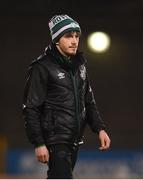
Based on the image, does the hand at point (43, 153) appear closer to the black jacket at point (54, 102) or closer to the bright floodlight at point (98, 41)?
the black jacket at point (54, 102)

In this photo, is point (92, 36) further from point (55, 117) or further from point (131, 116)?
point (55, 117)

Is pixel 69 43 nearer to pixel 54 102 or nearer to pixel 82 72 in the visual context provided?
pixel 82 72

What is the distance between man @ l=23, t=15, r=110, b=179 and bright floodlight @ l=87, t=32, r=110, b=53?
667 cm

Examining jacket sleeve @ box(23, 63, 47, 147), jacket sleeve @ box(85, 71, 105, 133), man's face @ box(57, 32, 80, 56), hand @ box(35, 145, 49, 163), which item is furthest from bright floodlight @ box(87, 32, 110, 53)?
hand @ box(35, 145, 49, 163)

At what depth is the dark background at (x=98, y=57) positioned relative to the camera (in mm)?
10930

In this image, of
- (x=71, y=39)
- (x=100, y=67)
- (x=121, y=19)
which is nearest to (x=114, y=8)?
(x=121, y=19)

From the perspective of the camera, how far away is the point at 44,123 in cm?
433

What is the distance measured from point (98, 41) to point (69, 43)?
22.1 feet

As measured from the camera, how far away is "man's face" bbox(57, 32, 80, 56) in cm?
439

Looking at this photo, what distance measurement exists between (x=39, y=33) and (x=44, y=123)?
695 cm

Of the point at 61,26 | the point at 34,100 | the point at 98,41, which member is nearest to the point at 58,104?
the point at 34,100

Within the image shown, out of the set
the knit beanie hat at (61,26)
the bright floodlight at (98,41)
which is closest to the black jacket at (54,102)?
the knit beanie hat at (61,26)

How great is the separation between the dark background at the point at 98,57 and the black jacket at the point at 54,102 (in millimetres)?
6469

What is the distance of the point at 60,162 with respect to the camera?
4.27 metres
